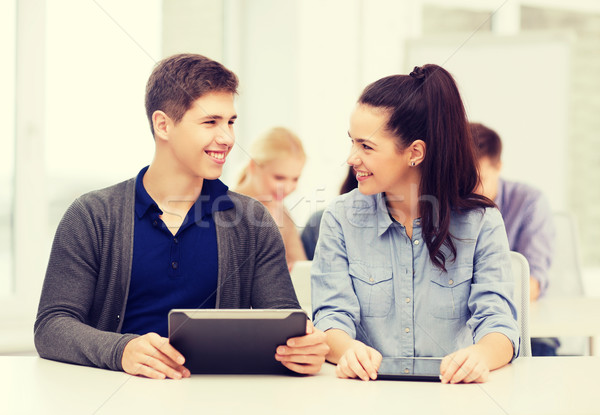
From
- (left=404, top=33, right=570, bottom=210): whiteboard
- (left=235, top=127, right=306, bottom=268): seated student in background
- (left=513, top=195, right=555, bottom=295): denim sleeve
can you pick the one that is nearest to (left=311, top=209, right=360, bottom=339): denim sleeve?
(left=235, top=127, right=306, bottom=268): seated student in background

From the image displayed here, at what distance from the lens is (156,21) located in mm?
3547

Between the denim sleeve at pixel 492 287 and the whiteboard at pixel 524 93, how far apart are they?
2.23 m

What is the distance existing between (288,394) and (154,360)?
0.84 feet

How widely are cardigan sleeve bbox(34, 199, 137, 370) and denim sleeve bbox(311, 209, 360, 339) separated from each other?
1.39 ft

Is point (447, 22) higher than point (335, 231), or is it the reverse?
point (447, 22)

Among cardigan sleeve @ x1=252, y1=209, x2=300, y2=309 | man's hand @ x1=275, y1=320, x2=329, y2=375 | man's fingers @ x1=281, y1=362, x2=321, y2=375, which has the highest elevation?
cardigan sleeve @ x1=252, y1=209, x2=300, y2=309

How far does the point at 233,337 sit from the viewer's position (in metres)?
1.09

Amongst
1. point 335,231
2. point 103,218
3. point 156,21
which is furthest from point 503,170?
point 103,218

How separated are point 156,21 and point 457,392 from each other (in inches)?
119

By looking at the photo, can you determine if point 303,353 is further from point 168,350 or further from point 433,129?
point 433,129

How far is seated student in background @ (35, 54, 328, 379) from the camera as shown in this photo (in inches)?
53.6

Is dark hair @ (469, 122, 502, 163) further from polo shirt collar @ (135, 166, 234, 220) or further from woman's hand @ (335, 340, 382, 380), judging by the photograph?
woman's hand @ (335, 340, 382, 380)

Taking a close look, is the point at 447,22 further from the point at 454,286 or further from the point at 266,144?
the point at 454,286

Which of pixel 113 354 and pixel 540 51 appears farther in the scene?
pixel 540 51
